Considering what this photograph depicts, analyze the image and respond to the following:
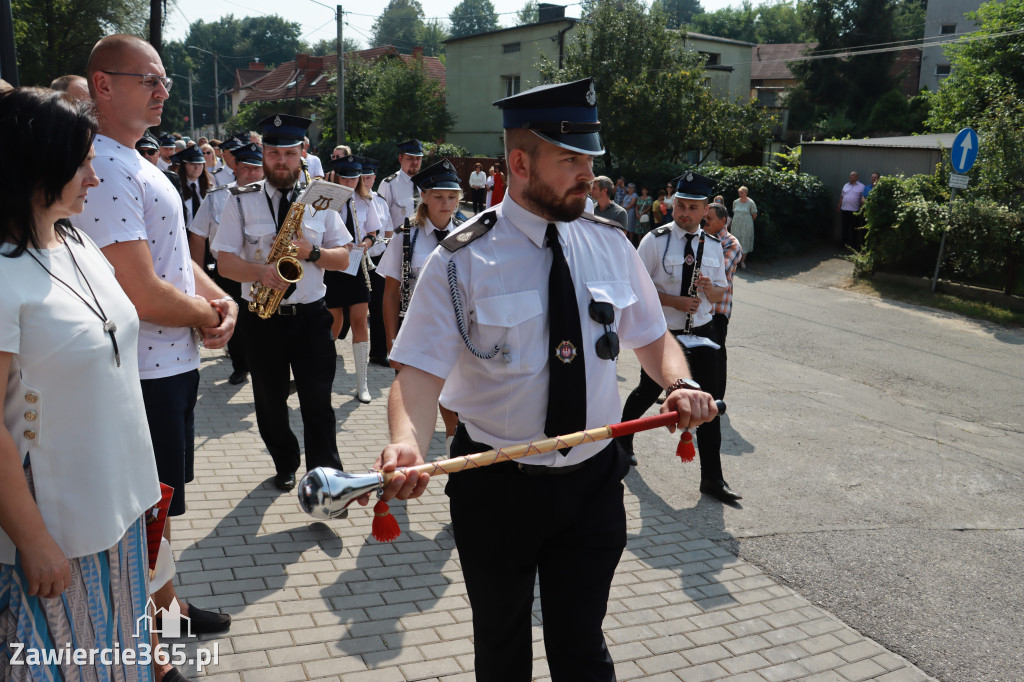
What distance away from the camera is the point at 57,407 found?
7.51 feet

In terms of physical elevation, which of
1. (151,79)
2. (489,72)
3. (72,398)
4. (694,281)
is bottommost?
(694,281)

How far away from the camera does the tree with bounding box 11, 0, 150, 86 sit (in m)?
34.9

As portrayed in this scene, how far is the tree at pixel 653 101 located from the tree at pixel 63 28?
66.7ft

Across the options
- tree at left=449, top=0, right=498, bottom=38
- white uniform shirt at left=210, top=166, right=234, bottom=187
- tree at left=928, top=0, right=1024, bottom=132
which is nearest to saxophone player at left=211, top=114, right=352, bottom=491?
white uniform shirt at left=210, top=166, right=234, bottom=187

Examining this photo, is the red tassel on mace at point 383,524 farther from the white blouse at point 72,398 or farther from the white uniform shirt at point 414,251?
the white uniform shirt at point 414,251

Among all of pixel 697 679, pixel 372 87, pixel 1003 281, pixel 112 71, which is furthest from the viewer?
pixel 372 87

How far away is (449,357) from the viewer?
2.74m

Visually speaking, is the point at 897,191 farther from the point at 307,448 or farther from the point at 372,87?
the point at 372,87

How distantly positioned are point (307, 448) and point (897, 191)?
15.0 metres

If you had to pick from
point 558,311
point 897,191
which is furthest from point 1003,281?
point 558,311

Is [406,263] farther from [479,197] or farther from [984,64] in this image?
[984,64]

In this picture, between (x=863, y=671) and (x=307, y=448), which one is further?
(x=307, y=448)

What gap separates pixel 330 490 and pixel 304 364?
133 inches

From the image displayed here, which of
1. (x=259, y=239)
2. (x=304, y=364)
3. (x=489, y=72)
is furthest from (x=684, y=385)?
(x=489, y=72)
